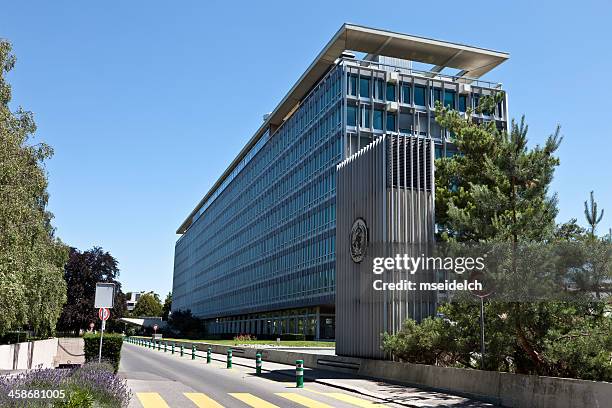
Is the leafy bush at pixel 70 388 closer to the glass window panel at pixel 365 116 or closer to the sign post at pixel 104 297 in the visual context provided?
the sign post at pixel 104 297

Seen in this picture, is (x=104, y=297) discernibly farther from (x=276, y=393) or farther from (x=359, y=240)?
(x=359, y=240)

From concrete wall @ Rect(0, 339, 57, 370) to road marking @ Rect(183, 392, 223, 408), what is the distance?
11249 mm

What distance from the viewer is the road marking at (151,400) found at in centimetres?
1396

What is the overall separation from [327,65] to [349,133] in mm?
9353

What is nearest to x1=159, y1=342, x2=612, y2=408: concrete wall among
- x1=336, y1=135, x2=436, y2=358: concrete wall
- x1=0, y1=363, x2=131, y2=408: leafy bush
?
x1=336, y1=135, x2=436, y2=358: concrete wall

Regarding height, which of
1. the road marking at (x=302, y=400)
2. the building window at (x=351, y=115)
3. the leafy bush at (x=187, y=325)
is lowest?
the leafy bush at (x=187, y=325)

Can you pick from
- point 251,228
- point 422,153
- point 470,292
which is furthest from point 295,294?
point 470,292

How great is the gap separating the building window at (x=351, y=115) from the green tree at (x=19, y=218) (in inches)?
1184

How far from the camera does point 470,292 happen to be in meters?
16.5

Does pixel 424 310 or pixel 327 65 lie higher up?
pixel 327 65

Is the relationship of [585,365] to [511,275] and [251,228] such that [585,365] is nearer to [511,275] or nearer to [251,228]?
[511,275]

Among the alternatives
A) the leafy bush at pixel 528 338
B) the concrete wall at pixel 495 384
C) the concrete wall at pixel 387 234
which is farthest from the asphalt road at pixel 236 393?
the leafy bush at pixel 528 338

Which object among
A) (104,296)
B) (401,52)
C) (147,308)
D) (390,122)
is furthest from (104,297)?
(147,308)

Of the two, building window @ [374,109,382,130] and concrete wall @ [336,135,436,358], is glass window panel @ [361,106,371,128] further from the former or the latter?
concrete wall @ [336,135,436,358]
